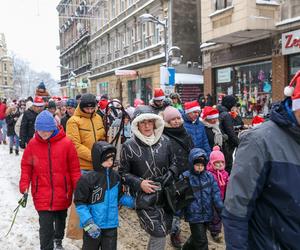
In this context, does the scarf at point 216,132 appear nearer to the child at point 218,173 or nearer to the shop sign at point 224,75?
the child at point 218,173

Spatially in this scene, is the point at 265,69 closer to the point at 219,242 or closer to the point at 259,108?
the point at 259,108

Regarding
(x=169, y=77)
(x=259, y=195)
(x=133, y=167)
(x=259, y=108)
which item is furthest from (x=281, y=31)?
(x=259, y=195)

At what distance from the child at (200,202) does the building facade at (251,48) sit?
9.06 m

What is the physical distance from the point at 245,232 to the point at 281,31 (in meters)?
13.5

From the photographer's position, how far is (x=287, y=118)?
2.12 m

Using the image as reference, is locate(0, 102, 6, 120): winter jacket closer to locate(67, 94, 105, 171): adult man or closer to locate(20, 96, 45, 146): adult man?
locate(20, 96, 45, 146): adult man

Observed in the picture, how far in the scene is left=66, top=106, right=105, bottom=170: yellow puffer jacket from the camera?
5086mm

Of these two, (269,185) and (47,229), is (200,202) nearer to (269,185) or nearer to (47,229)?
(47,229)

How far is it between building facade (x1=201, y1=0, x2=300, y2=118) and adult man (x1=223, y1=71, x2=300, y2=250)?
446 inches

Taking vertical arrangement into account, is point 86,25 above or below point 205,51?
above

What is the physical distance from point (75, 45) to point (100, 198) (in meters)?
47.6

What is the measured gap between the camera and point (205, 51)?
1967 cm

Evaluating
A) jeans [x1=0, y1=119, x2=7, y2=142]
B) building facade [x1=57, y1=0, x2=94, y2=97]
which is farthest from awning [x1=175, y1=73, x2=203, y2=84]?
building facade [x1=57, y1=0, x2=94, y2=97]

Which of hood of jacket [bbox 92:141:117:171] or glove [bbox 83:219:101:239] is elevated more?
hood of jacket [bbox 92:141:117:171]
